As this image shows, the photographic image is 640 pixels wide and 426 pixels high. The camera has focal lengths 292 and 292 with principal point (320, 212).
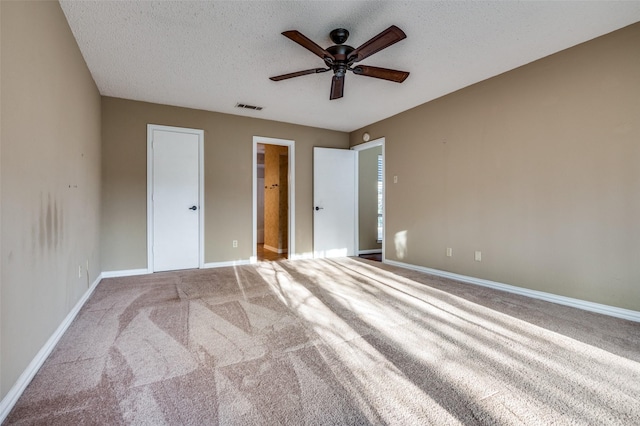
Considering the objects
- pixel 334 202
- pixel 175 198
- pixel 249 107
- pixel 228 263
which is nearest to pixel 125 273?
pixel 175 198

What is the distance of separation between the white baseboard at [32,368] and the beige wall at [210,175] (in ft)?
5.73

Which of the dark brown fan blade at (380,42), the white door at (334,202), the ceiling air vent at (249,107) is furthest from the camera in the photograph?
the white door at (334,202)

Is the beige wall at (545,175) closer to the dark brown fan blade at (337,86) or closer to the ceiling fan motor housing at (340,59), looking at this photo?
the dark brown fan blade at (337,86)

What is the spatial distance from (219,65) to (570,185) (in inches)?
149

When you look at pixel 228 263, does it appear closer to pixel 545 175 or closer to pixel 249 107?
pixel 249 107

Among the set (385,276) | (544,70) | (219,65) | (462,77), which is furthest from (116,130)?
(544,70)

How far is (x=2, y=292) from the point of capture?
1336 millimetres

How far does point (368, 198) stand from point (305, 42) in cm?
424

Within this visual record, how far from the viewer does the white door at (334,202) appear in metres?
5.50

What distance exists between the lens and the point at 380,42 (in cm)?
229

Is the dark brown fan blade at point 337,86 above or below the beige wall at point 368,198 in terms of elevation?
above

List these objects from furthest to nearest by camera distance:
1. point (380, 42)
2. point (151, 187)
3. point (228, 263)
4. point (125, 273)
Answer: point (228, 263) → point (151, 187) → point (125, 273) → point (380, 42)

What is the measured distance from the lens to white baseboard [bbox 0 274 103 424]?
1335 millimetres

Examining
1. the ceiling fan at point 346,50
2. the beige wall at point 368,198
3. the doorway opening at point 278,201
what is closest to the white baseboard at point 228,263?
the doorway opening at point 278,201
